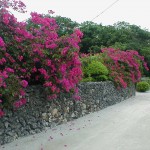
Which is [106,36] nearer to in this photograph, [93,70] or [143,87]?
[143,87]

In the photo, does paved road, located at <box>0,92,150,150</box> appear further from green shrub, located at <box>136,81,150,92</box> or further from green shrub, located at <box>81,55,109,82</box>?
green shrub, located at <box>136,81,150,92</box>

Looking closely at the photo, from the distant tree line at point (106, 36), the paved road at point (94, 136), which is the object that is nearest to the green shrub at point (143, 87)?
the distant tree line at point (106, 36)

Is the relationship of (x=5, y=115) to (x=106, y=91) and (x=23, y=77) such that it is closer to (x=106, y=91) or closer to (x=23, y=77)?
(x=23, y=77)

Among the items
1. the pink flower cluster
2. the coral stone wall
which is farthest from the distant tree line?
the pink flower cluster

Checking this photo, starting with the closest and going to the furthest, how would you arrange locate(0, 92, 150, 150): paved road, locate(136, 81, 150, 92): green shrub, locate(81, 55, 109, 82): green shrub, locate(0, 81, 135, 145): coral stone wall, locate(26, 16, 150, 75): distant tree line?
locate(0, 92, 150, 150): paved road
locate(0, 81, 135, 145): coral stone wall
locate(81, 55, 109, 82): green shrub
locate(136, 81, 150, 92): green shrub
locate(26, 16, 150, 75): distant tree line

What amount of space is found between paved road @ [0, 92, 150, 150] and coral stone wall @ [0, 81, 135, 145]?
24 cm

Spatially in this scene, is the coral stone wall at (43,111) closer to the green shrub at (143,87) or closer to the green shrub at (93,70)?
the green shrub at (93,70)

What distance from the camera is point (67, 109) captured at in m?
11.3

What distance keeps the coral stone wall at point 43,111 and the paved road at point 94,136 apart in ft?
0.78

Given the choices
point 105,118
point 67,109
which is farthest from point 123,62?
point 67,109

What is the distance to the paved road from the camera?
768cm

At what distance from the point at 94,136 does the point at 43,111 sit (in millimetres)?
1783

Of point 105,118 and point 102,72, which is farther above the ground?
point 102,72

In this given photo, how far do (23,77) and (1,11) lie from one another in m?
1.87
